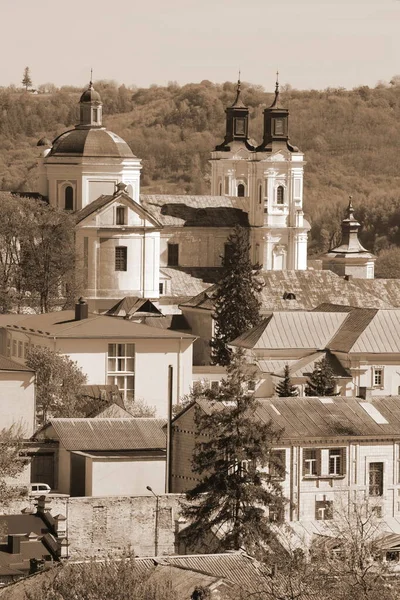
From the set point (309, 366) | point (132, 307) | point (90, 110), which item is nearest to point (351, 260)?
point (90, 110)

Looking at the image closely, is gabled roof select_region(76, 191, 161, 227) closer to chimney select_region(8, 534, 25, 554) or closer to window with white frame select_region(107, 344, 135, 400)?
window with white frame select_region(107, 344, 135, 400)

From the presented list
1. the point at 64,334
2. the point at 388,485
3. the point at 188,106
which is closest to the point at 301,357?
the point at 64,334

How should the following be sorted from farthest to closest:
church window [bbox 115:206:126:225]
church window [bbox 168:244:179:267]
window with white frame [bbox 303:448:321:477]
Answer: church window [bbox 168:244:179:267] → church window [bbox 115:206:126:225] → window with white frame [bbox 303:448:321:477]

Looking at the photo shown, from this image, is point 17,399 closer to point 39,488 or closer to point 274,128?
point 39,488

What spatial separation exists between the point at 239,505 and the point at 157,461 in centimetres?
675

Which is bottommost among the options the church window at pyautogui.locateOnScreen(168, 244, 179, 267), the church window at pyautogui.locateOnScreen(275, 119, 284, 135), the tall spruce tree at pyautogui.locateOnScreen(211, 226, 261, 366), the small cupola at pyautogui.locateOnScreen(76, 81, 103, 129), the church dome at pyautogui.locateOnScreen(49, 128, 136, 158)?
the tall spruce tree at pyautogui.locateOnScreen(211, 226, 261, 366)

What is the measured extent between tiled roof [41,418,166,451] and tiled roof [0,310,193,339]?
13396 millimetres

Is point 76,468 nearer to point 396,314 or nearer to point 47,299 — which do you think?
point 396,314

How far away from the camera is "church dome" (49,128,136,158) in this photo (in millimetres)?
89000

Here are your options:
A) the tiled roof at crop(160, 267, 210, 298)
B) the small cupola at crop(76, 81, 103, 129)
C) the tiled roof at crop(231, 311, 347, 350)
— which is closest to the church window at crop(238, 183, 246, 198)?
the tiled roof at crop(160, 267, 210, 298)

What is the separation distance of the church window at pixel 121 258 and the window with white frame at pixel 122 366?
2047cm

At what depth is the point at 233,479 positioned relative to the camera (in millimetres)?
44406

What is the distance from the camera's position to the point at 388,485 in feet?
166

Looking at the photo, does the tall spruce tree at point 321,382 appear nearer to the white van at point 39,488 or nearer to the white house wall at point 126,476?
the white house wall at point 126,476
